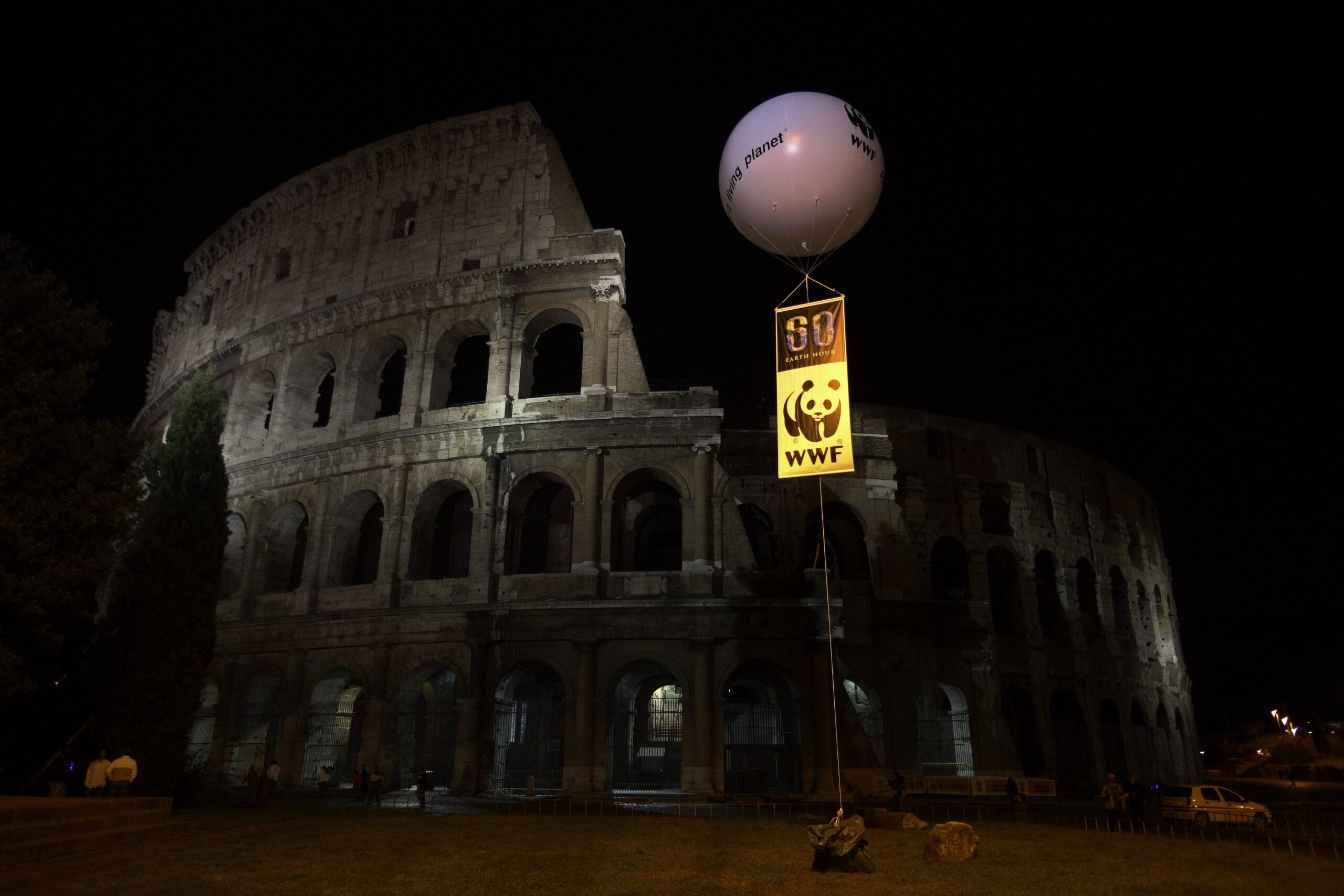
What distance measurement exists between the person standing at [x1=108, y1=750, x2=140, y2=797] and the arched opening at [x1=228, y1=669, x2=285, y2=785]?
9.05 meters

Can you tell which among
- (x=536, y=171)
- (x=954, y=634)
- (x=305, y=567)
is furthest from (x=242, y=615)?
(x=954, y=634)

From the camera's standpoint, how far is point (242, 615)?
942 inches

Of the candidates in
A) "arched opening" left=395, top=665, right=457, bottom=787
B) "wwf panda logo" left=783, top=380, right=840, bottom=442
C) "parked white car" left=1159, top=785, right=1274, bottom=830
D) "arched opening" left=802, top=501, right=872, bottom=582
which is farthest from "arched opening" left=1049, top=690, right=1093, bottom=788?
"wwf panda logo" left=783, top=380, right=840, bottom=442

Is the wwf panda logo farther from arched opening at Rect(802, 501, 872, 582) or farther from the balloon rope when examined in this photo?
arched opening at Rect(802, 501, 872, 582)

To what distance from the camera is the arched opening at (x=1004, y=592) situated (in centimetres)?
2767

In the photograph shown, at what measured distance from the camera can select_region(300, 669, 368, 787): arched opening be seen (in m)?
22.3

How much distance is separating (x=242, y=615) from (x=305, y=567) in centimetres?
234

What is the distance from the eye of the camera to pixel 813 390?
13.9 m

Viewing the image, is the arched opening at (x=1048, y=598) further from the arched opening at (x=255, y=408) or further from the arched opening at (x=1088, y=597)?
the arched opening at (x=255, y=408)

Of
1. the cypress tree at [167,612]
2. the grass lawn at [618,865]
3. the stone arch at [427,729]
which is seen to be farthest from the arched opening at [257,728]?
the grass lawn at [618,865]

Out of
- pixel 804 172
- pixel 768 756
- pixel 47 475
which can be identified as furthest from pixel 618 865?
pixel 768 756

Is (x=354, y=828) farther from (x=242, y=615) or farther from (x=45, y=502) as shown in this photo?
(x=242, y=615)

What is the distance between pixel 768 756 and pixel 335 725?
11899mm

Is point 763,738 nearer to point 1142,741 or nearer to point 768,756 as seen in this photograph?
point 768,756
